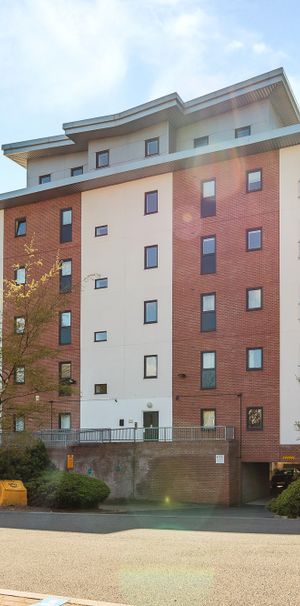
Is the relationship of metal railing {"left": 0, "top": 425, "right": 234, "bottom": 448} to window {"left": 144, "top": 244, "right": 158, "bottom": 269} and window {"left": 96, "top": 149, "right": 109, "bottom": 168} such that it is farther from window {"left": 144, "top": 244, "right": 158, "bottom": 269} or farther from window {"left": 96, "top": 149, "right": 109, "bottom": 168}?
window {"left": 96, "top": 149, "right": 109, "bottom": 168}

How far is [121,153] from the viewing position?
39.8 m

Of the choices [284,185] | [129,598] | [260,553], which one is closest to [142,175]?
[284,185]

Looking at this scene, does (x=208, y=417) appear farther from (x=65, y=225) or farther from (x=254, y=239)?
(x=65, y=225)

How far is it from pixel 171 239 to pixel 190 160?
4178mm

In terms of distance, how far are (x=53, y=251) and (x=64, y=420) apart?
9.73 meters

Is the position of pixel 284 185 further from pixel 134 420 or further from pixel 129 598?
pixel 129 598

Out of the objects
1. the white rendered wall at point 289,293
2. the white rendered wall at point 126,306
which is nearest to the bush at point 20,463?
the white rendered wall at point 126,306

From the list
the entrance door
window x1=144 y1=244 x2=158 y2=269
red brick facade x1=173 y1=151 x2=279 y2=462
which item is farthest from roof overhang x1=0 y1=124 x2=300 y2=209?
the entrance door

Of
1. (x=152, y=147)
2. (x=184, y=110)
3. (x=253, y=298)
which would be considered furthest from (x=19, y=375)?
(x=184, y=110)

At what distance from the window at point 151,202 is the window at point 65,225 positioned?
5181 mm

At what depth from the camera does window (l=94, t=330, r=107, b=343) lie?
37.8 metres

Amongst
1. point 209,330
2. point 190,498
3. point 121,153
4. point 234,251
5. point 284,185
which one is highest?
point 121,153

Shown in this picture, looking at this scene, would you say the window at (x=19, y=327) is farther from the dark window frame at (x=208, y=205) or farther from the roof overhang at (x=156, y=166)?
the roof overhang at (x=156, y=166)

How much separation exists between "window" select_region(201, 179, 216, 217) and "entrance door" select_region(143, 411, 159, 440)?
10598mm
